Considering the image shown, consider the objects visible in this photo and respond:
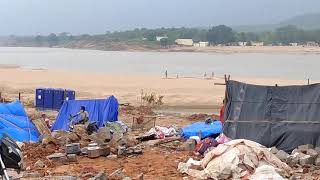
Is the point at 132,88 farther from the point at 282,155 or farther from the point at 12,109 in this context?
the point at 282,155

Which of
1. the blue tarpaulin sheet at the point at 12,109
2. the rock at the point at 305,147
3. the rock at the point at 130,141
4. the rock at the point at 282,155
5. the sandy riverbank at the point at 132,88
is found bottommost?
the sandy riverbank at the point at 132,88

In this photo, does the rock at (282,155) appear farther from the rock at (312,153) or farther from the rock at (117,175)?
the rock at (117,175)

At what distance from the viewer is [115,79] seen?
161ft

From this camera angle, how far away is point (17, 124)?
16.3 m

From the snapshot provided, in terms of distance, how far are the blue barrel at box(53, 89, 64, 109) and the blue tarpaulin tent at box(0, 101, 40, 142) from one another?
787 cm

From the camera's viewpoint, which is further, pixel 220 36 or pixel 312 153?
pixel 220 36

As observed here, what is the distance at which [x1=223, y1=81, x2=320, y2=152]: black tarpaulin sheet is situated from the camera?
43.8ft

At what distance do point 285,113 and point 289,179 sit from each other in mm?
3278

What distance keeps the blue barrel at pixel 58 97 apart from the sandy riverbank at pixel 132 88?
6.25 m

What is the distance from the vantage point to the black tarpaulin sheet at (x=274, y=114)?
43.8 feet

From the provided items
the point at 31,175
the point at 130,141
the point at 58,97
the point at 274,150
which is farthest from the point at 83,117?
the point at 58,97

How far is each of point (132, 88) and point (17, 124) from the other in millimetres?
24723

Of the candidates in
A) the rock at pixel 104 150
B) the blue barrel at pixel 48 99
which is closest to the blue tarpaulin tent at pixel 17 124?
the rock at pixel 104 150

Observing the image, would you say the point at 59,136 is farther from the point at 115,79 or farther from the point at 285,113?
the point at 115,79
